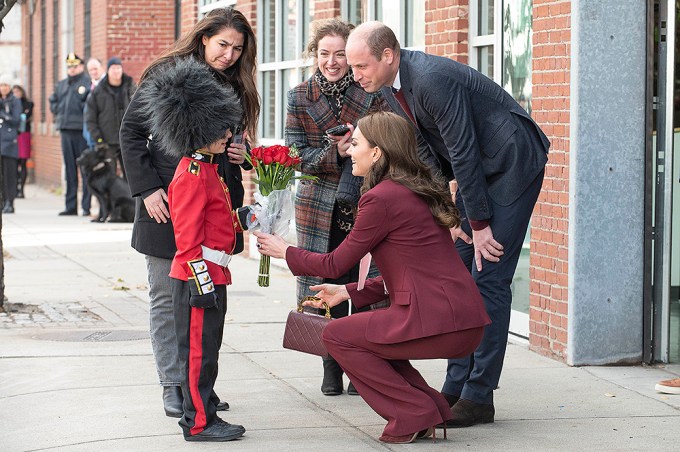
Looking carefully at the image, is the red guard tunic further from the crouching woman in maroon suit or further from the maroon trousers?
the maroon trousers

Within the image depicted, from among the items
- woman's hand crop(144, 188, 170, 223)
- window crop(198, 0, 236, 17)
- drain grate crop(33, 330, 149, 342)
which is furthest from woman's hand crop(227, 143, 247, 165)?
window crop(198, 0, 236, 17)

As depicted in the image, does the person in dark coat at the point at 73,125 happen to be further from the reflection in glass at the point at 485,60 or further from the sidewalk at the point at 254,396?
the reflection in glass at the point at 485,60

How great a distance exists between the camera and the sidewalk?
5.87 meters

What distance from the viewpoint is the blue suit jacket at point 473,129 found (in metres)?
5.88

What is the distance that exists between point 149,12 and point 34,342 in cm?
1324

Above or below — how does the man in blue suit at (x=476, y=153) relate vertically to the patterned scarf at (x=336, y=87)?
below

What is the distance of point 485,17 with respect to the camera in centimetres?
890

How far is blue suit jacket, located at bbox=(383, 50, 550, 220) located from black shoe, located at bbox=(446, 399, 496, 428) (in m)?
0.85

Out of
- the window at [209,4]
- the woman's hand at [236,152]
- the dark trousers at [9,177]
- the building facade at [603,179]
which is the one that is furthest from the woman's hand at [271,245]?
the dark trousers at [9,177]

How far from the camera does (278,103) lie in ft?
44.5

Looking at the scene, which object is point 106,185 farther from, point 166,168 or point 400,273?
point 400,273

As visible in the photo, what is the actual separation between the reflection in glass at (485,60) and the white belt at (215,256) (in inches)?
140

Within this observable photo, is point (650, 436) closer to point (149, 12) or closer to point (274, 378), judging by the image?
point (274, 378)

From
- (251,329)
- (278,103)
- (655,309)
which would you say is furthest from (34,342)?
(278,103)
